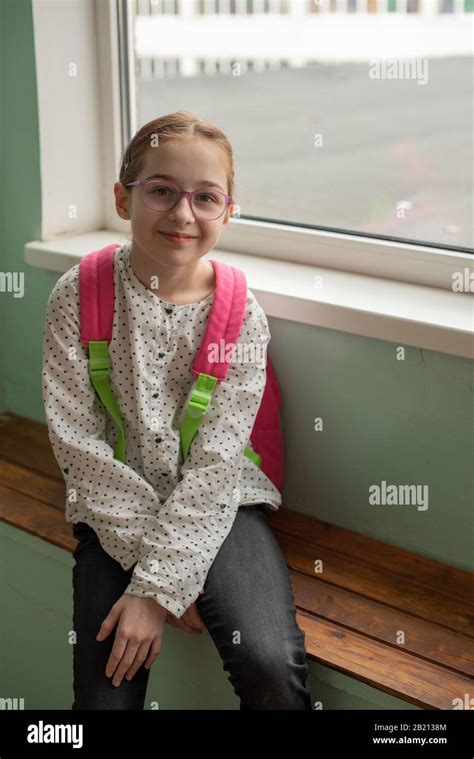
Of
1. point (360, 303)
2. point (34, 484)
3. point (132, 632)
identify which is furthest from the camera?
point (34, 484)

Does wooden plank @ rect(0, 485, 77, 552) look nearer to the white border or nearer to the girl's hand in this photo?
the girl's hand

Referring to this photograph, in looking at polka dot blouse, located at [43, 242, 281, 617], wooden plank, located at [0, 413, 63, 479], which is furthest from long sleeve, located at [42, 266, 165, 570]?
wooden plank, located at [0, 413, 63, 479]

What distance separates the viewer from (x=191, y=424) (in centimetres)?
161

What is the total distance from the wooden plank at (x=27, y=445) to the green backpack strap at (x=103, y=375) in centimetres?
43

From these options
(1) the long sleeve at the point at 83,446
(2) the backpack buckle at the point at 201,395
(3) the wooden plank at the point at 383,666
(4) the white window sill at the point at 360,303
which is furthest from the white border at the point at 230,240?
(3) the wooden plank at the point at 383,666

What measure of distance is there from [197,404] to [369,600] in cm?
43

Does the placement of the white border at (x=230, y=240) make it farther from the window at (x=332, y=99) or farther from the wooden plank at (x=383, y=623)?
the wooden plank at (x=383, y=623)

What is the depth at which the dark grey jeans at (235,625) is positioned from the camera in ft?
4.74

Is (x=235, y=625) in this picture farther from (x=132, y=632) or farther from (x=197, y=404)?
(x=197, y=404)

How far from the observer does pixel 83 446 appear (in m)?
1.59

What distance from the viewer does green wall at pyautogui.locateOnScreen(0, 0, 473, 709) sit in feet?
5.36

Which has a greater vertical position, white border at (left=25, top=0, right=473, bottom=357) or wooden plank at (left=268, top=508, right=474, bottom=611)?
white border at (left=25, top=0, right=473, bottom=357)

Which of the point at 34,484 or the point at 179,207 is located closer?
the point at 179,207

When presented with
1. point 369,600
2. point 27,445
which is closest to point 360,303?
point 369,600
